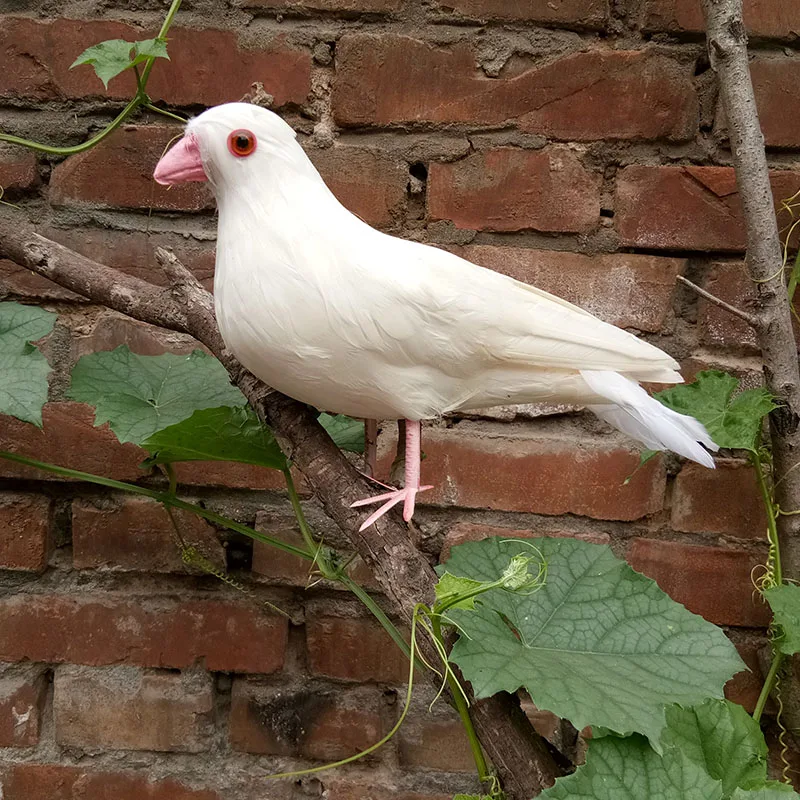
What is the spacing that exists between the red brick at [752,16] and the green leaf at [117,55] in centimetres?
42

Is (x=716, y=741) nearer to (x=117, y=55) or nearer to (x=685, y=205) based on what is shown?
(x=685, y=205)

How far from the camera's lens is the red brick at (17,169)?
67 cm

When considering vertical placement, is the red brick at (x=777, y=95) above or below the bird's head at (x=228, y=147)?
above

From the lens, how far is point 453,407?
1.53ft

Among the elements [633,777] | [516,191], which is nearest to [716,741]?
[633,777]

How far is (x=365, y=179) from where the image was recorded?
2.19ft

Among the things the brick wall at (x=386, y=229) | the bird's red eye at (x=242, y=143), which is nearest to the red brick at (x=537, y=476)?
the brick wall at (x=386, y=229)

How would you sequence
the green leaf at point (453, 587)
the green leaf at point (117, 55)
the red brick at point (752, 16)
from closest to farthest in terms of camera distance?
1. the green leaf at point (453, 587)
2. the green leaf at point (117, 55)
3. the red brick at point (752, 16)

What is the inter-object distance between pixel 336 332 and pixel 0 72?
1.55ft

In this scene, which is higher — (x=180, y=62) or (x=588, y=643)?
(x=180, y=62)

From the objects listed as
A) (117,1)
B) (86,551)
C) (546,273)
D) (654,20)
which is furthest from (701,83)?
(86,551)

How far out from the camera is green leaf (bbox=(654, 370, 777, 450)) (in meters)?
0.57

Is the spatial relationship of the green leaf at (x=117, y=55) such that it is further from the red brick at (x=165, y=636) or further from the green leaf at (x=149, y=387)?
the red brick at (x=165, y=636)

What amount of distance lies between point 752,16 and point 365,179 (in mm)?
361
